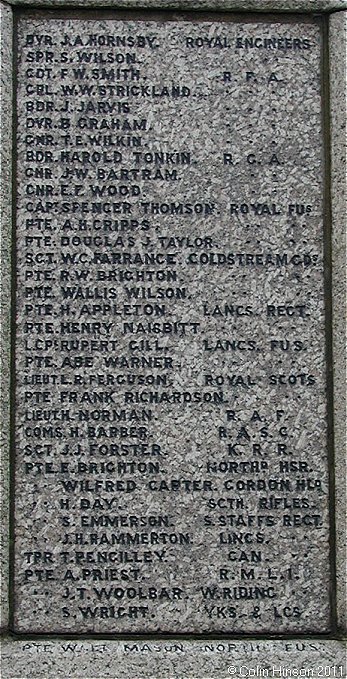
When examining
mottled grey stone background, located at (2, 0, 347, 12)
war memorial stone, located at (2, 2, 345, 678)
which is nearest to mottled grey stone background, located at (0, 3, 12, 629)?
war memorial stone, located at (2, 2, 345, 678)

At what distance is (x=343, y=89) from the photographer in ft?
11.2

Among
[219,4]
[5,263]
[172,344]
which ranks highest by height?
[219,4]

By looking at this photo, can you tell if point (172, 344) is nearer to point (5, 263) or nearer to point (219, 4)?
point (5, 263)

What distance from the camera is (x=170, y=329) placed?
333cm

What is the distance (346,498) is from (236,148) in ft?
4.32

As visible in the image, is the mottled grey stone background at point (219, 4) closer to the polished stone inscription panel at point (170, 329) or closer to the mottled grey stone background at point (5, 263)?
the polished stone inscription panel at point (170, 329)

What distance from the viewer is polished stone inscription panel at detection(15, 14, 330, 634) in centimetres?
326

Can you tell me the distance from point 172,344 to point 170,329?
54 millimetres

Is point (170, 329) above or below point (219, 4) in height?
below

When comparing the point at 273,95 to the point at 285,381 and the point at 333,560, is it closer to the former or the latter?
the point at 285,381

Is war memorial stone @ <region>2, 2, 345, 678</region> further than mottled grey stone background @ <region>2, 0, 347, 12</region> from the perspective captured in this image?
No

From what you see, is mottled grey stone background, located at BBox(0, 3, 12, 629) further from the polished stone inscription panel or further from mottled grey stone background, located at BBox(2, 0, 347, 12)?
mottled grey stone background, located at BBox(2, 0, 347, 12)

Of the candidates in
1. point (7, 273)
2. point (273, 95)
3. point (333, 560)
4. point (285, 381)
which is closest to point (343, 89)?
point (273, 95)

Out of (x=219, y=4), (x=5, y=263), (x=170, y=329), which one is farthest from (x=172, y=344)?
(x=219, y=4)
